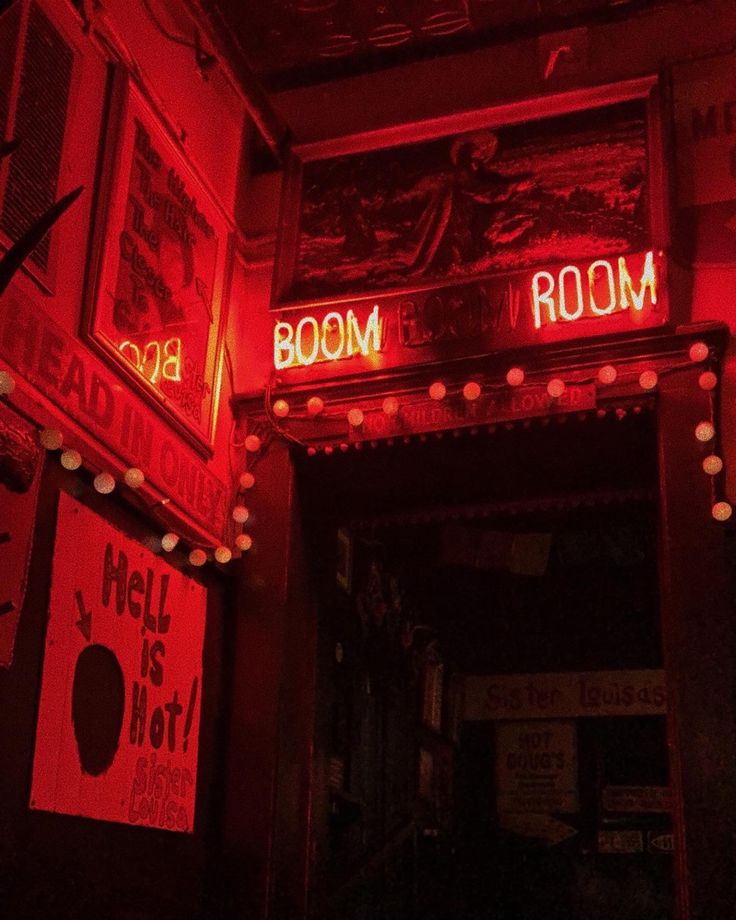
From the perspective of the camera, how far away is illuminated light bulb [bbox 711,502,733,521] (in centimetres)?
451

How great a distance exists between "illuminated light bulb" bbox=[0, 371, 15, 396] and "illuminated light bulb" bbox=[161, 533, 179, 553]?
3.99ft

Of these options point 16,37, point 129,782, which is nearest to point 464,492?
point 129,782

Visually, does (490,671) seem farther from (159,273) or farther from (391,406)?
(159,273)

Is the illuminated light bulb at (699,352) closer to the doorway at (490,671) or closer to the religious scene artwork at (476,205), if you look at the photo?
the doorway at (490,671)

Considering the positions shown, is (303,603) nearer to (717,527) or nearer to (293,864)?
(293,864)

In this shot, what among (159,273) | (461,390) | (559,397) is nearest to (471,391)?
(461,390)

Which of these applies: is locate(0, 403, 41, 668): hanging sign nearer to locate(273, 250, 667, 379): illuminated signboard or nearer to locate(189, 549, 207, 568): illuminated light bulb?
locate(189, 549, 207, 568): illuminated light bulb

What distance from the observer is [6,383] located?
11.5 feet

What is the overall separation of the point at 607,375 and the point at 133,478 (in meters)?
2.20

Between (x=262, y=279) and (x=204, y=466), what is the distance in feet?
4.39

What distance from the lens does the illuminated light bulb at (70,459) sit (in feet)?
12.7

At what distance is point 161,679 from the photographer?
4520 mm

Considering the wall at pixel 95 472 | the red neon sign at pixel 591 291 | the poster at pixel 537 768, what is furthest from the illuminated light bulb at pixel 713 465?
the poster at pixel 537 768

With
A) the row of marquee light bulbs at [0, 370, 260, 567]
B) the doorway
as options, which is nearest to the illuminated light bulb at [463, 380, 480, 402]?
the doorway
